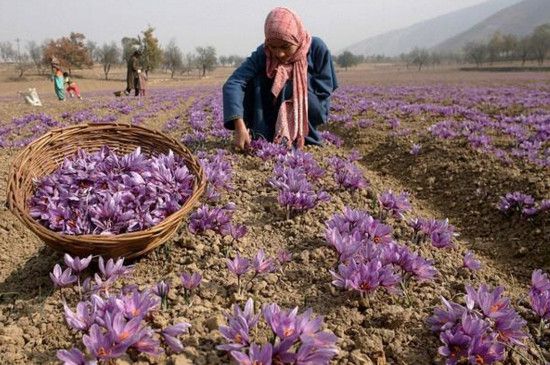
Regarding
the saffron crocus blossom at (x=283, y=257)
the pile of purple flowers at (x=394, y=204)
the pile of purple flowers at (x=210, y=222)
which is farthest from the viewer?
the pile of purple flowers at (x=394, y=204)

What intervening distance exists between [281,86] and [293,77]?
0.64 ft

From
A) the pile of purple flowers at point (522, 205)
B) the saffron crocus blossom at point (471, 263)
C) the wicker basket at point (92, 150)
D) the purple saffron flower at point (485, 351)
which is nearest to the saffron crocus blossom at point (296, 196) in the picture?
the wicker basket at point (92, 150)

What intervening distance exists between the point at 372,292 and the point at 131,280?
4.79 feet

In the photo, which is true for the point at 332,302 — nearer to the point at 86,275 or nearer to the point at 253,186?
the point at 86,275

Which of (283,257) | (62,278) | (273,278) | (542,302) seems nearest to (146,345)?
(62,278)

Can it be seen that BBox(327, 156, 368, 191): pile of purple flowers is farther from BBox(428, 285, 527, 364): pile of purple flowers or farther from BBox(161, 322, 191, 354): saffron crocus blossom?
BBox(161, 322, 191, 354): saffron crocus blossom

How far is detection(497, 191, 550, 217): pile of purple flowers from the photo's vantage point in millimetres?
4316

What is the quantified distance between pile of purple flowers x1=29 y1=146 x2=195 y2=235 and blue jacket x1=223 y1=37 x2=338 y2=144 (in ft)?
8.32

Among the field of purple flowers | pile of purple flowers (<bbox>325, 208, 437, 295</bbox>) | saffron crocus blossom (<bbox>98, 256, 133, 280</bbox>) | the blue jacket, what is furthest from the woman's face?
saffron crocus blossom (<bbox>98, 256, 133, 280</bbox>)

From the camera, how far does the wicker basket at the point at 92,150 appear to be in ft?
7.01

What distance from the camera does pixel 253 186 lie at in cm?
424

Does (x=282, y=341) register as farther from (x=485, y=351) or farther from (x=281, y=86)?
(x=281, y=86)

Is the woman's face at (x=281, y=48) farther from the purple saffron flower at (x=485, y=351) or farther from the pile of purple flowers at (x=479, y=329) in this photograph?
the purple saffron flower at (x=485, y=351)

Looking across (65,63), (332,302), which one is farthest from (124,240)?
(65,63)
